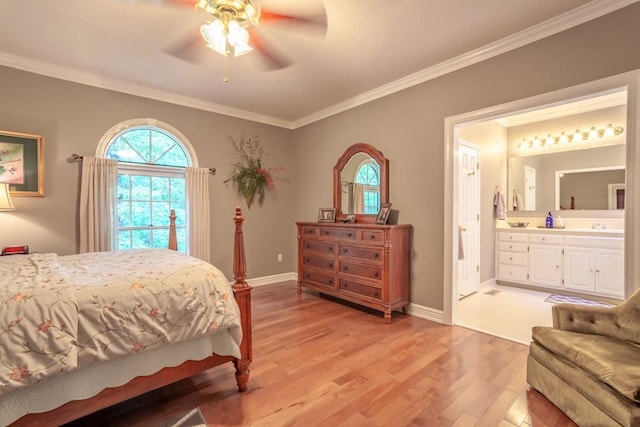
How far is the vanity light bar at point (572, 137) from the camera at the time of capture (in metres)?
4.04

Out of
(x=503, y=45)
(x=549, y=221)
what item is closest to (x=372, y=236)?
(x=503, y=45)

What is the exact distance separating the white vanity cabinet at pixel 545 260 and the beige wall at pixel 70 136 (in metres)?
4.43

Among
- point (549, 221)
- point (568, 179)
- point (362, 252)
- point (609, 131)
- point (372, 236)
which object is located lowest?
point (362, 252)

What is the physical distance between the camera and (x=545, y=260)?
4262 mm

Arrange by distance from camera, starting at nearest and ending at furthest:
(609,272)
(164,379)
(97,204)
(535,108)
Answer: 1. (164,379)
2. (535,108)
3. (97,204)
4. (609,272)

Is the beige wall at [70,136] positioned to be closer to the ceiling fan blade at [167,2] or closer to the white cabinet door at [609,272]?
the ceiling fan blade at [167,2]

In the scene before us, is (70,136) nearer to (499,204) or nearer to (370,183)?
(370,183)

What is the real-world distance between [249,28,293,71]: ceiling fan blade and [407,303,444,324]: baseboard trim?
2.98m

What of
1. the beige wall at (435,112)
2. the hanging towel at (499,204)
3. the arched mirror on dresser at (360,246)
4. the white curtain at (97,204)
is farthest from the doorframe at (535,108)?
the white curtain at (97,204)

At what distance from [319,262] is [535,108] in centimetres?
284

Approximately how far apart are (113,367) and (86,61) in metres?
3.09

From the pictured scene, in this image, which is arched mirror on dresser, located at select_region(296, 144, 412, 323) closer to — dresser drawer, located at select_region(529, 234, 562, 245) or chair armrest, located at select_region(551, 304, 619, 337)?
chair armrest, located at select_region(551, 304, 619, 337)

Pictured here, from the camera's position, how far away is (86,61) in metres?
3.05

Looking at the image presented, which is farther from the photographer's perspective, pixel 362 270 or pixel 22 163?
pixel 362 270
